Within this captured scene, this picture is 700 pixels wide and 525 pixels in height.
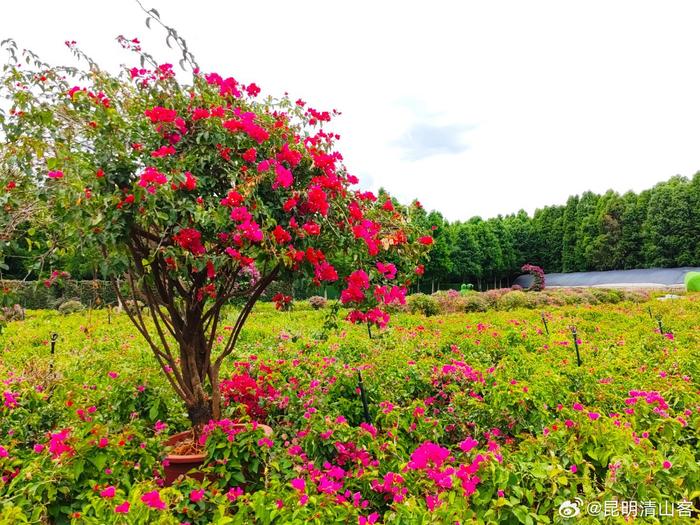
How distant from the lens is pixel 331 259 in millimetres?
2988

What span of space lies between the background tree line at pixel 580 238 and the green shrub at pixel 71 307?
21.4 m

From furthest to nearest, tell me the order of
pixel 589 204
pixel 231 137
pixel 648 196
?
pixel 589 204, pixel 648 196, pixel 231 137

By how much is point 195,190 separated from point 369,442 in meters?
1.64

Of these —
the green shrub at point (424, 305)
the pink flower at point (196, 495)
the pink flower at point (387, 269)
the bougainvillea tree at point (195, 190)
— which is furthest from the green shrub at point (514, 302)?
the pink flower at point (196, 495)

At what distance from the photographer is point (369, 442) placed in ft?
8.56

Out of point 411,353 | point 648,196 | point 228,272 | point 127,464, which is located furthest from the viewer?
point 648,196

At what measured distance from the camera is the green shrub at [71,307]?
43.7ft

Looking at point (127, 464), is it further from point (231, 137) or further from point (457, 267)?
point (457, 267)

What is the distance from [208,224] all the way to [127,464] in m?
1.26

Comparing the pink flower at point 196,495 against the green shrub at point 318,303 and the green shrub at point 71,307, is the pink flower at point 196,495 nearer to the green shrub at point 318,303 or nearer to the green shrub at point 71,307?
the green shrub at point 71,307

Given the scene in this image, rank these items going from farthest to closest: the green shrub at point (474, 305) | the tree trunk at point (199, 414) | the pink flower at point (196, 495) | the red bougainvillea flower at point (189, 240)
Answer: the green shrub at point (474, 305) → the tree trunk at point (199, 414) → the red bougainvillea flower at point (189, 240) → the pink flower at point (196, 495)

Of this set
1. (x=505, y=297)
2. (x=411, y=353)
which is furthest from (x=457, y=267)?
(x=411, y=353)

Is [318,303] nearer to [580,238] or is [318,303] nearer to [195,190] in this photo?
[195,190]

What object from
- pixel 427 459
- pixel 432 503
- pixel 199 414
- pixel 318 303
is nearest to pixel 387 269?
pixel 427 459
